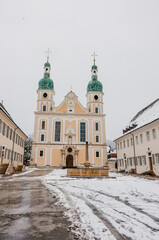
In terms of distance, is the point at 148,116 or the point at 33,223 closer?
the point at 33,223

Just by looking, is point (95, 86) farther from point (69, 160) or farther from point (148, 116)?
point (148, 116)

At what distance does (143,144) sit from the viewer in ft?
80.3

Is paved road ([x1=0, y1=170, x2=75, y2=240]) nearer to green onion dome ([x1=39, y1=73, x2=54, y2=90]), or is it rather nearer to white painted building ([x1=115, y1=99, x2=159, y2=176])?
white painted building ([x1=115, y1=99, x2=159, y2=176])

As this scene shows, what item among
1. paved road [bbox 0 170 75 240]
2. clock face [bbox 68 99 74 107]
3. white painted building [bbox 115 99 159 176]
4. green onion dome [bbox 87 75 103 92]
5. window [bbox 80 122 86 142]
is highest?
green onion dome [bbox 87 75 103 92]

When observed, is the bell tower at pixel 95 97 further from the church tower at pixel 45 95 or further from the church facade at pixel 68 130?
the church tower at pixel 45 95

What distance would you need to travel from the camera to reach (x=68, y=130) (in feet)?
135

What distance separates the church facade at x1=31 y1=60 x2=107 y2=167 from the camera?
38938 mm

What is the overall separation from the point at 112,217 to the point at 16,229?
210 cm

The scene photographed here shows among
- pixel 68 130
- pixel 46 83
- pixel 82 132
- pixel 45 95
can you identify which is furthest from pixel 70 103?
pixel 82 132

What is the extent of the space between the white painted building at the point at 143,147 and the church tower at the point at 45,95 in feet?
64.4

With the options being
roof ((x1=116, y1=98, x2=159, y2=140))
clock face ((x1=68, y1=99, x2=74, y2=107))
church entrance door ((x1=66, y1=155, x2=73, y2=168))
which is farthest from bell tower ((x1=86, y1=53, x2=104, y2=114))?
roof ((x1=116, y1=98, x2=159, y2=140))

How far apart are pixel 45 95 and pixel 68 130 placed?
10647 mm

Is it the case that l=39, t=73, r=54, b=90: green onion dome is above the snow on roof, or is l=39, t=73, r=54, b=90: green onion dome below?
above

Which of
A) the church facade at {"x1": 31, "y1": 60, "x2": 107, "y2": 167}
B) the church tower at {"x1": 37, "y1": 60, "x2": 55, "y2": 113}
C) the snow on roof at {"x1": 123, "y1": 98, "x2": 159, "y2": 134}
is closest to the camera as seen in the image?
the snow on roof at {"x1": 123, "y1": 98, "x2": 159, "y2": 134}
